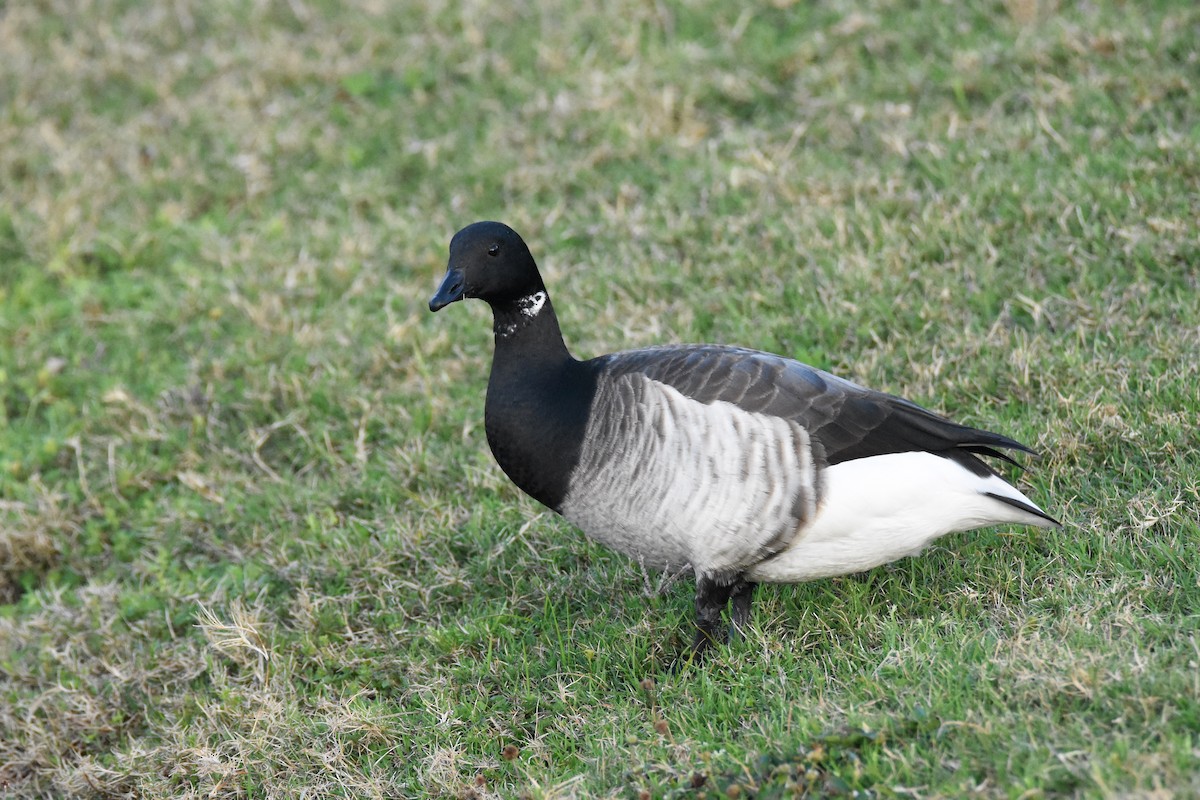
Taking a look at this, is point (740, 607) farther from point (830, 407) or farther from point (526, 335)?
point (526, 335)

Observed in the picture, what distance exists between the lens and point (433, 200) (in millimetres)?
7637

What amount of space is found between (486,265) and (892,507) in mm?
1671

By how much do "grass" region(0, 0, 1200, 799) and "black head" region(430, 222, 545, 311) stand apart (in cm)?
113

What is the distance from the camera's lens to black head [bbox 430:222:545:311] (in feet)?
14.7

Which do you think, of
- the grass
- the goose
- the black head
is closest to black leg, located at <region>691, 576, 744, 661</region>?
the goose

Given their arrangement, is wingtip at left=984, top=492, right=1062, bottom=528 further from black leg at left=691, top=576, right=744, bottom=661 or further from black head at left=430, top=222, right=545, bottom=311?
black head at left=430, top=222, right=545, bottom=311

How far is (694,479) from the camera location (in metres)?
4.10

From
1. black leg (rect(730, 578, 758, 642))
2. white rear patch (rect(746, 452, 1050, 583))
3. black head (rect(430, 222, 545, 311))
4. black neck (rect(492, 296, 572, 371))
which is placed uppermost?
black head (rect(430, 222, 545, 311))

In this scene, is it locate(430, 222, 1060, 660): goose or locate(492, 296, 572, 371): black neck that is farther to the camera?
locate(492, 296, 572, 371): black neck

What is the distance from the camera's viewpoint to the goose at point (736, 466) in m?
4.10

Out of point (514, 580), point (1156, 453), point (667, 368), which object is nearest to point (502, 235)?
point (667, 368)

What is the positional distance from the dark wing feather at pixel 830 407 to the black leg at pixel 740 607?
60 centimetres

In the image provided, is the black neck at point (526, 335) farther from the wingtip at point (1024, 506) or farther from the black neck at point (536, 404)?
the wingtip at point (1024, 506)

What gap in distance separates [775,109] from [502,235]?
3.67 m
